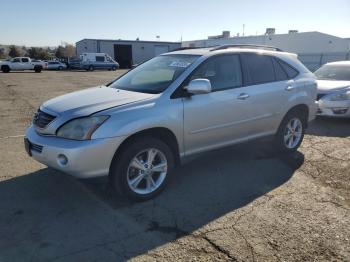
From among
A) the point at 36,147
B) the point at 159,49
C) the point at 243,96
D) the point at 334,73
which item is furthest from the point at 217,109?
the point at 159,49

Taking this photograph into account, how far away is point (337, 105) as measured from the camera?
340 inches

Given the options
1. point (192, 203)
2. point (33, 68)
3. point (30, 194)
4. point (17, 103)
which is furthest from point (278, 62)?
point (33, 68)

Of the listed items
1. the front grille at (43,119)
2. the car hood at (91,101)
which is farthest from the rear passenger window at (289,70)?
the front grille at (43,119)

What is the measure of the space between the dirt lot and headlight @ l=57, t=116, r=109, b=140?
0.54m

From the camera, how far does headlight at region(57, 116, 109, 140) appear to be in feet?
12.7

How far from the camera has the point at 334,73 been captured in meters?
10.1

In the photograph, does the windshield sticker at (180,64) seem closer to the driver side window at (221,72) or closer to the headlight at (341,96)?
the driver side window at (221,72)

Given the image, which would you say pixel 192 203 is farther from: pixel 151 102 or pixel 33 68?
pixel 33 68

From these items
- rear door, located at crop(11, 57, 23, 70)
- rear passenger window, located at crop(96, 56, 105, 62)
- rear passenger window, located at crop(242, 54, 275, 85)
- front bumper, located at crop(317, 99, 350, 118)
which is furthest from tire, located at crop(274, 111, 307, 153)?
rear passenger window, located at crop(96, 56, 105, 62)

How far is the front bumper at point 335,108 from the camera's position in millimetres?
8570

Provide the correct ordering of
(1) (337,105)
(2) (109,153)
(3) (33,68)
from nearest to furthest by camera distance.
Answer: (2) (109,153) → (1) (337,105) → (3) (33,68)

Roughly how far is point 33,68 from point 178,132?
3900 centimetres

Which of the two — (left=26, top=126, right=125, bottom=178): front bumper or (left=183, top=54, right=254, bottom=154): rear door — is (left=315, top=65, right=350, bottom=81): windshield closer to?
(left=183, top=54, right=254, bottom=154): rear door

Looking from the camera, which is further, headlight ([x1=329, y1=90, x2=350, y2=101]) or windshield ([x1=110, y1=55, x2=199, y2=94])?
headlight ([x1=329, y1=90, x2=350, y2=101])
